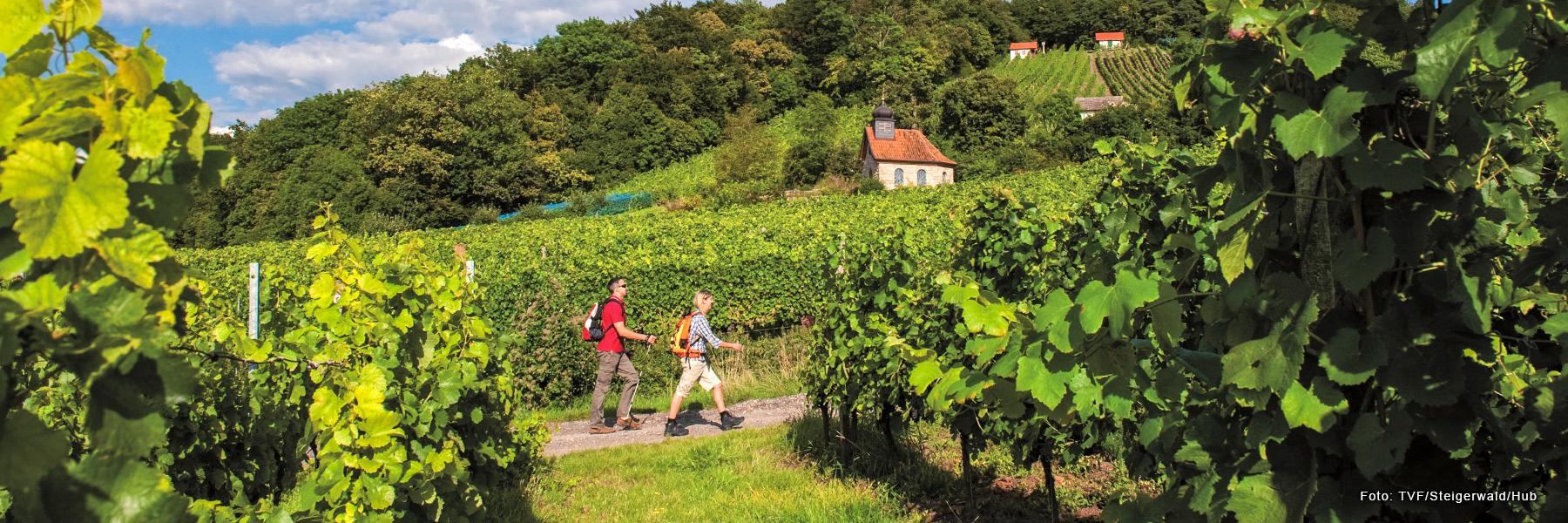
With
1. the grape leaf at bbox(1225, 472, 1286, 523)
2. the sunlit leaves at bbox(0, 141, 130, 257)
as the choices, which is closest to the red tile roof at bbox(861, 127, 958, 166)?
the grape leaf at bbox(1225, 472, 1286, 523)

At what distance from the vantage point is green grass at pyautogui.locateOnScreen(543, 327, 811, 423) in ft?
32.0

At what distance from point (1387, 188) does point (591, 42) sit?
266ft

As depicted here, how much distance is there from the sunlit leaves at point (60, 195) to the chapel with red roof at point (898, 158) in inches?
1942

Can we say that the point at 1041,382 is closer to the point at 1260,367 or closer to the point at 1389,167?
the point at 1260,367

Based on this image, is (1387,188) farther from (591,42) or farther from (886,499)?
(591,42)

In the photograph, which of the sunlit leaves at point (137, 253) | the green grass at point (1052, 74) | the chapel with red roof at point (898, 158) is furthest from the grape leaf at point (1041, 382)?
the green grass at point (1052, 74)

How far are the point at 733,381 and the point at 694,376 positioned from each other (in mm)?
1912

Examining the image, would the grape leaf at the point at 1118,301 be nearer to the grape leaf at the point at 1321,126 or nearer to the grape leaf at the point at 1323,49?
the grape leaf at the point at 1321,126

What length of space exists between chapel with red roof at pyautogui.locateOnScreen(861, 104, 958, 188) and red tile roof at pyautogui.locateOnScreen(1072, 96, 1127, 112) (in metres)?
18.4

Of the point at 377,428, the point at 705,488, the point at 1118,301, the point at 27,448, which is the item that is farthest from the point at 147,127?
the point at 705,488

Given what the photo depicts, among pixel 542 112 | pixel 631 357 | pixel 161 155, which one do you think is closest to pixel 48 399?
pixel 161 155

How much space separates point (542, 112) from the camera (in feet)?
219

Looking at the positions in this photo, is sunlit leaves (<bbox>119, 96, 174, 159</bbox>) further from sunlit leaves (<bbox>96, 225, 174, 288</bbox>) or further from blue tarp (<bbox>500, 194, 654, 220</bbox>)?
blue tarp (<bbox>500, 194, 654, 220</bbox>)

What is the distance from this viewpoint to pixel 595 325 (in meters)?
8.62
